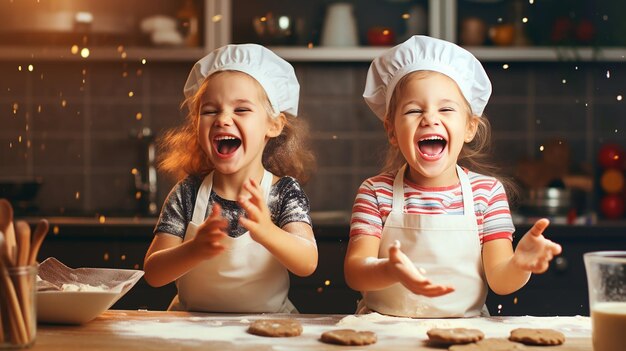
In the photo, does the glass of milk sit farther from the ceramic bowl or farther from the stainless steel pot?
the stainless steel pot

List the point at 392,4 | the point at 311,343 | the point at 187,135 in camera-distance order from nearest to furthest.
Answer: the point at 311,343 → the point at 187,135 → the point at 392,4

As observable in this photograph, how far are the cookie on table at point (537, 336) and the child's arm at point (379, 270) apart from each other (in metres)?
0.11

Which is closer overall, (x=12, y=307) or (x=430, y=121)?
(x=12, y=307)

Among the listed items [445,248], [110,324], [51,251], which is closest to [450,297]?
[445,248]

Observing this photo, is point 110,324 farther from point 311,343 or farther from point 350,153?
point 350,153

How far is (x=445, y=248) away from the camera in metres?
1.30

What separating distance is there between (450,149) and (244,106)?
0.33m

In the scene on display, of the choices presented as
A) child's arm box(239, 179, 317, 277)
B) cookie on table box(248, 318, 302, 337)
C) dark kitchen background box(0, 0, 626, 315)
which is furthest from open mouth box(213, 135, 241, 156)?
dark kitchen background box(0, 0, 626, 315)

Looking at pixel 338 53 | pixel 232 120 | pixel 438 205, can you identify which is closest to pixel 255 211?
pixel 232 120

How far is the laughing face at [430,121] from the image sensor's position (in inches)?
49.9

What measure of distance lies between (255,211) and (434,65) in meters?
0.39

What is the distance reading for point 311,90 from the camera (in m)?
2.97

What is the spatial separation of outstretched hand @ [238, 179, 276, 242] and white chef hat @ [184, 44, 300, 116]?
0.30 m

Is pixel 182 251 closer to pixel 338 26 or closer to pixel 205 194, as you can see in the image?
pixel 205 194
